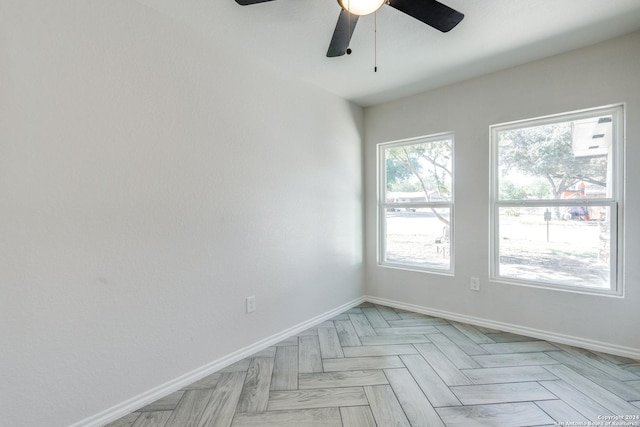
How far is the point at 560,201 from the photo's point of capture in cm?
249

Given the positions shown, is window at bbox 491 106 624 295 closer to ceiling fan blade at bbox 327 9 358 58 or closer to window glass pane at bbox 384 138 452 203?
window glass pane at bbox 384 138 452 203

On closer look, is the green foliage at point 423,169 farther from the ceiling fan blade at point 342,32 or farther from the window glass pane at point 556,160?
the ceiling fan blade at point 342,32

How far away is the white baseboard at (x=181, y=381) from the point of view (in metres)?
1.60

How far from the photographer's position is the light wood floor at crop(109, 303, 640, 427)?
1.63 meters

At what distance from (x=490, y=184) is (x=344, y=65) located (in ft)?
5.69

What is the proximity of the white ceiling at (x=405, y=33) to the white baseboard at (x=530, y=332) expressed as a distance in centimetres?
232

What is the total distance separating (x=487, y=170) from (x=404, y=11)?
1.85 meters

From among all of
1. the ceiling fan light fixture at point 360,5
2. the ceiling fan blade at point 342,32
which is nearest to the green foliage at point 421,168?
the ceiling fan blade at point 342,32

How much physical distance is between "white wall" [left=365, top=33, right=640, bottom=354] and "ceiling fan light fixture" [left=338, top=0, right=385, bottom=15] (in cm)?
190

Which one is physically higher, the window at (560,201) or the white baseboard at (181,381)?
the window at (560,201)

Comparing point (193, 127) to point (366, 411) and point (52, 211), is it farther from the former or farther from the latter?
point (366, 411)

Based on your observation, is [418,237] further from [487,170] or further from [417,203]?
[487,170]

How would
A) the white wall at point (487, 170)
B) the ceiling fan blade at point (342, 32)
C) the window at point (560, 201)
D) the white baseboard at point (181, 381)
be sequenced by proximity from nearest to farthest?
1. the ceiling fan blade at point (342, 32)
2. the white baseboard at point (181, 381)
3. the white wall at point (487, 170)
4. the window at point (560, 201)

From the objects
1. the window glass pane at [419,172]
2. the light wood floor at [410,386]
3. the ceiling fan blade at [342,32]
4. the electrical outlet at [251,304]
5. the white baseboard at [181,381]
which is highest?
the ceiling fan blade at [342,32]
